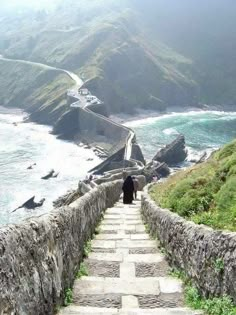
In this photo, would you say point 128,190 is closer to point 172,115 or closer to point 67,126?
point 67,126

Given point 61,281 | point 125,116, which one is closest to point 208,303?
point 61,281

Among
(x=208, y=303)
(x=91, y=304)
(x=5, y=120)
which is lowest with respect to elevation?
(x=5, y=120)

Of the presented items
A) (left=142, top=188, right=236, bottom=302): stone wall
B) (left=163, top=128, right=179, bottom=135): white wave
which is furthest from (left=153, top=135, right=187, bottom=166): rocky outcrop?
(left=142, top=188, right=236, bottom=302): stone wall

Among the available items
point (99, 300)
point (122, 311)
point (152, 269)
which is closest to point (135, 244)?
point (152, 269)

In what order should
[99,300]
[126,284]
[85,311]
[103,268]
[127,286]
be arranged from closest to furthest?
[85,311] → [99,300] → [127,286] → [126,284] → [103,268]

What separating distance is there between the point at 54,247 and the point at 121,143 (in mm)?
97948

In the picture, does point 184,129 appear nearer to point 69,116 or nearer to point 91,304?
point 69,116

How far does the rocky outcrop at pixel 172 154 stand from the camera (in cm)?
9914

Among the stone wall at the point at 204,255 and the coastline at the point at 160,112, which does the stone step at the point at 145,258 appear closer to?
the stone wall at the point at 204,255

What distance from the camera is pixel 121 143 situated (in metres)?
106

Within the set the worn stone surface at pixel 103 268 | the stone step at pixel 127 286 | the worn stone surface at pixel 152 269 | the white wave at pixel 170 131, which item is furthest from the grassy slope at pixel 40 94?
the stone step at pixel 127 286

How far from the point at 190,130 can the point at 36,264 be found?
132162mm

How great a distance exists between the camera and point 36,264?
730 centimetres

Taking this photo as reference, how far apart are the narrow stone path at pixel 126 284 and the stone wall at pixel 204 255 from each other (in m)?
0.47
